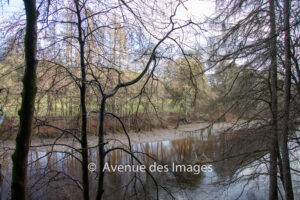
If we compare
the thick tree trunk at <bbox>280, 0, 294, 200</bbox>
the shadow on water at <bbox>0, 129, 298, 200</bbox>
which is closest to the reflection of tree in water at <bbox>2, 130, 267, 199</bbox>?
the shadow on water at <bbox>0, 129, 298, 200</bbox>

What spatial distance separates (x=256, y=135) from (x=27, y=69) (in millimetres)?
4662

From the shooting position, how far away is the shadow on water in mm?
2646

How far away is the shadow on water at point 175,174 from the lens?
2646 millimetres

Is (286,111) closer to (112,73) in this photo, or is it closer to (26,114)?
(112,73)

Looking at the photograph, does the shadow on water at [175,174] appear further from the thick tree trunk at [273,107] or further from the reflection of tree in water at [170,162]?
the thick tree trunk at [273,107]

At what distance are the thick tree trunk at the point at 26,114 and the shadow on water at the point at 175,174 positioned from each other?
0.35 meters

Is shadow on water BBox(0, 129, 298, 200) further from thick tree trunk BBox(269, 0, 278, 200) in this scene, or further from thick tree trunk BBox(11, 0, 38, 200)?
thick tree trunk BBox(11, 0, 38, 200)

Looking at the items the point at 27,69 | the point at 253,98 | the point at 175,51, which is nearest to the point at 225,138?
the point at 253,98

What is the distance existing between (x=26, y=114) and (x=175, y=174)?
168 cm

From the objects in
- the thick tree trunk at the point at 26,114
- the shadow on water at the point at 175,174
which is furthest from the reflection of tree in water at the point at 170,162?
the thick tree trunk at the point at 26,114

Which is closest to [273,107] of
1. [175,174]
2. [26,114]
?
[175,174]

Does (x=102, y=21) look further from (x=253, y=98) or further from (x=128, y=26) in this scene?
A: (x=253, y=98)

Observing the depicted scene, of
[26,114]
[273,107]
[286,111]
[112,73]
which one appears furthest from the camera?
[273,107]

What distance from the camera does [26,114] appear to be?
1738mm
